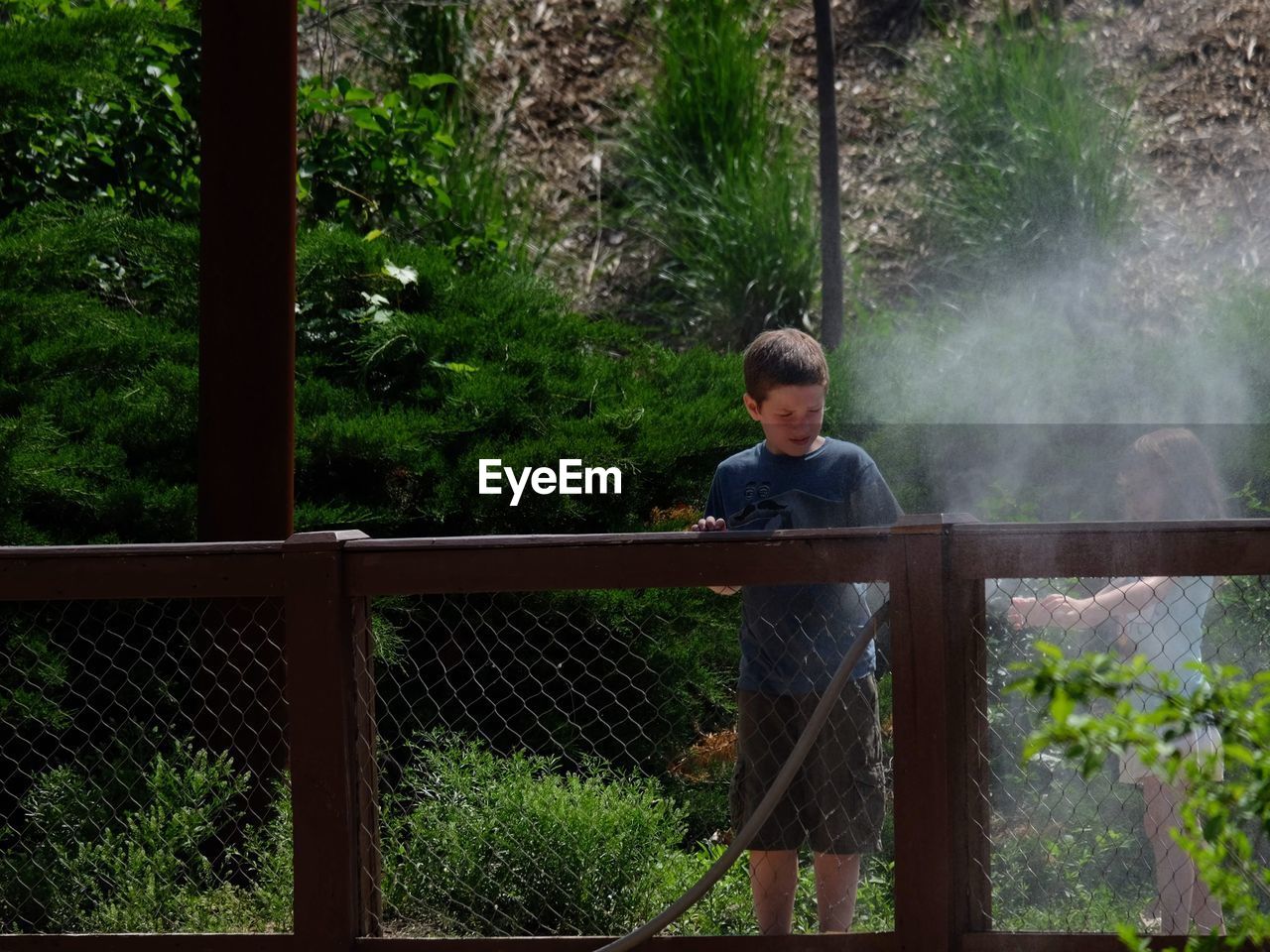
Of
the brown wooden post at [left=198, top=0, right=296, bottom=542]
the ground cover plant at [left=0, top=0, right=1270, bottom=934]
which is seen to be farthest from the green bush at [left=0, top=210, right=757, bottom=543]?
the brown wooden post at [left=198, top=0, right=296, bottom=542]

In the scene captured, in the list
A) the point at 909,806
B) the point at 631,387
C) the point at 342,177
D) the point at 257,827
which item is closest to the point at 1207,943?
the point at 909,806

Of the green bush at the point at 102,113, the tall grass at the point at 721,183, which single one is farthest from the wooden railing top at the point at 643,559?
the tall grass at the point at 721,183

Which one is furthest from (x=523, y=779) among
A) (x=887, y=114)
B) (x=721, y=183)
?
(x=887, y=114)

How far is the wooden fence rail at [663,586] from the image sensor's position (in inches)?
106

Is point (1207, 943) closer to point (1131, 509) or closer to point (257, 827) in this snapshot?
point (1131, 509)

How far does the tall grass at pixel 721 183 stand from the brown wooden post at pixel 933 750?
4021mm

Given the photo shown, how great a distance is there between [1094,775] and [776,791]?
1339 mm

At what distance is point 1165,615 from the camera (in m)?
3.19

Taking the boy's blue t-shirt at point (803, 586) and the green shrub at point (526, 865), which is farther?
the green shrub at point (526, 865)

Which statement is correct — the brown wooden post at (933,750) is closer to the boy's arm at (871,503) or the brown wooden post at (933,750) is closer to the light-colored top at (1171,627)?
the boy's arm at (871,503)

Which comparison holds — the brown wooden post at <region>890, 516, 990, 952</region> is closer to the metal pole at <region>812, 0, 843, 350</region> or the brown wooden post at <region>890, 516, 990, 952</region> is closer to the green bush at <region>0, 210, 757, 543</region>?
the green bush at <region>0, 210, 757, 543</region>

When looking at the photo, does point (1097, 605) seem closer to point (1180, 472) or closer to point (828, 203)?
point (1180, 472)

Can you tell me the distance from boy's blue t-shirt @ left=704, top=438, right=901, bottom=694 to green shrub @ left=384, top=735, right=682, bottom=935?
53cm

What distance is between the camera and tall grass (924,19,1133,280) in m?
6.91
